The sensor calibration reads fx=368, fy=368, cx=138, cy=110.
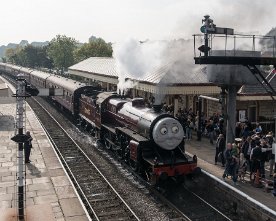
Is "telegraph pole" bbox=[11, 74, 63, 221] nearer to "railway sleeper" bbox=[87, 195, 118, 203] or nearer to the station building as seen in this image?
"railway sleeper" bbox=[87, 195, 118, 203]

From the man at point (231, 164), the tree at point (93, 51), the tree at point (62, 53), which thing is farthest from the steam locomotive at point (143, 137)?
the tree at point (62, 53)

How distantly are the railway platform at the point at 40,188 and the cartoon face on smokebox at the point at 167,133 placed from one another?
3624 mm

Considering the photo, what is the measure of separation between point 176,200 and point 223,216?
207 centimetres

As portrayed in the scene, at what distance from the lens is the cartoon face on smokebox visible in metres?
13.5

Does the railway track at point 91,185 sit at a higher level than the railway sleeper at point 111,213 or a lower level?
higher

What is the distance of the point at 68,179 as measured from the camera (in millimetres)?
14570

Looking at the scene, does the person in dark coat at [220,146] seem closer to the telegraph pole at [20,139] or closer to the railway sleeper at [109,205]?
the railway sleeper at [109,205]

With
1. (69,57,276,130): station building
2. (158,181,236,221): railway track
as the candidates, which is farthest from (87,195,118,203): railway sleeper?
(69,57,276,130): station building

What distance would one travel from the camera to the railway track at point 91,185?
1156 centimetres

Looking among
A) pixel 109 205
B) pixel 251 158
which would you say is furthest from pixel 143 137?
pixel 251 158

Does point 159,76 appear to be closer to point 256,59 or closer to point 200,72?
point 200,72

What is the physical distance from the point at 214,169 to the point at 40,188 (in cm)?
694

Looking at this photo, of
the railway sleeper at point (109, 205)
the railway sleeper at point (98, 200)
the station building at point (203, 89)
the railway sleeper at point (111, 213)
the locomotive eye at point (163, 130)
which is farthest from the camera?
the station building at point (203, 89)

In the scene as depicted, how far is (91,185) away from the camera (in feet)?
46.9
